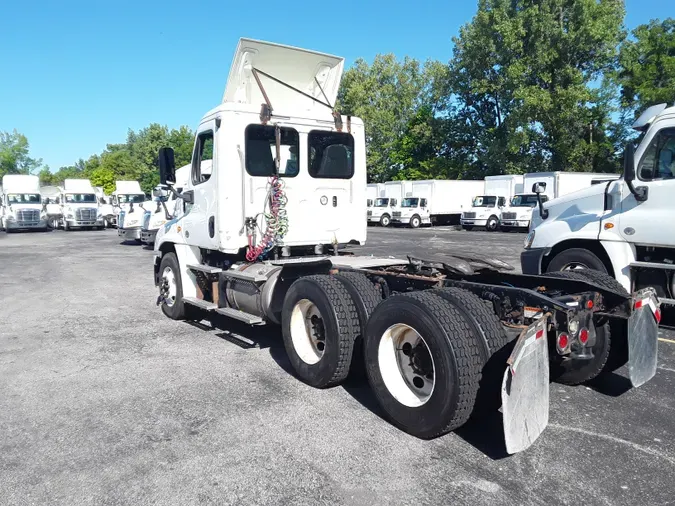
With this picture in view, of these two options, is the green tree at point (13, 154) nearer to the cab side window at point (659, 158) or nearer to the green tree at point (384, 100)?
the green tree at point (384, 100)

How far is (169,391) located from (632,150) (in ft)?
19.8

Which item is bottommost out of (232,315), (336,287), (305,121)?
(232,315)

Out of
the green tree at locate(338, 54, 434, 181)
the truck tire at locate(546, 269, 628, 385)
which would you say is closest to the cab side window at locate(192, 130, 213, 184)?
the truck tire at locate(546, 269, 628, 385)

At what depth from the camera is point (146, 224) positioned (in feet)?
65.7

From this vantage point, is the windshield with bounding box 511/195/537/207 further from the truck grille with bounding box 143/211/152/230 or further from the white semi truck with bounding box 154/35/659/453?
the white semi truck with bounding box 154/35/659/453

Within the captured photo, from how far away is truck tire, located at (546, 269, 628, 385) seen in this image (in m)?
4.59

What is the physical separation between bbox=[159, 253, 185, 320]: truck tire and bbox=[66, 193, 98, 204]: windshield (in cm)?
2741

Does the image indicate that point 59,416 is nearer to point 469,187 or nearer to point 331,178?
point 331,178

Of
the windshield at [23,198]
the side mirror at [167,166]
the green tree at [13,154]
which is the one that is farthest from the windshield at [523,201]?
the green tree at [13,154]

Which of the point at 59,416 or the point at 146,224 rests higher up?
the point at 146,224

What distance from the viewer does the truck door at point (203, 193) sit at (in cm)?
661

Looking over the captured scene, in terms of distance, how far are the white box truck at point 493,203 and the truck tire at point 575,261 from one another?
2471 centimetres

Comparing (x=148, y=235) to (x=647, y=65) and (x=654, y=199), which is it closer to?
(x=654, y=199)

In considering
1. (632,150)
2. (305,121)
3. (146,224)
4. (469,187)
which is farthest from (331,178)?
(469,187)
